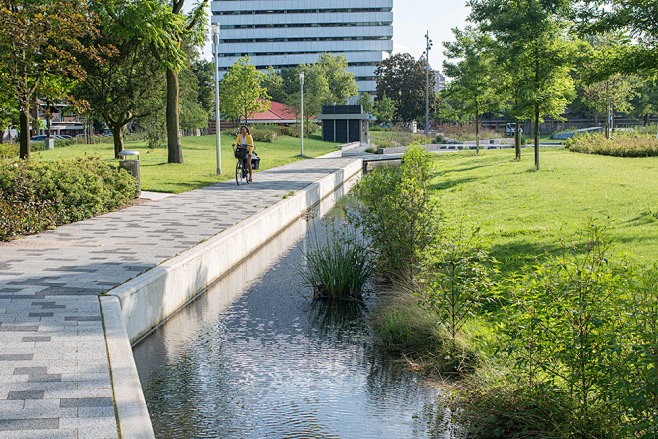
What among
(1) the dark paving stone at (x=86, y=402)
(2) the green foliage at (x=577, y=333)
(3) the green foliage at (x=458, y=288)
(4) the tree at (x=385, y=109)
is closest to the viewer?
(2) the green foliage at (x=577, y=333)

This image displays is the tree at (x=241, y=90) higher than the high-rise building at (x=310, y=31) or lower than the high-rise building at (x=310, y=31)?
lower

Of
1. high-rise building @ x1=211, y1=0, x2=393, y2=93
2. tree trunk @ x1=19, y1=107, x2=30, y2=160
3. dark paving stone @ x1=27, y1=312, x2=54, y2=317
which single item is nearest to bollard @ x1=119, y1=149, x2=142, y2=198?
tree trunk @ x1=19, y1=107, x2=30, y2=160

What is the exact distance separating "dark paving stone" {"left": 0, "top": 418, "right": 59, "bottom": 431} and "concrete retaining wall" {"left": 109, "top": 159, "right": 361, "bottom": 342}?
2836 millimetres

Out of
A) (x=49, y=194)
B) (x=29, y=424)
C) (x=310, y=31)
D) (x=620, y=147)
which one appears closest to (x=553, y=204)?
(x=49, y=194)

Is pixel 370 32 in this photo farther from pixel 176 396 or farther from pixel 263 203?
pixel 176 396

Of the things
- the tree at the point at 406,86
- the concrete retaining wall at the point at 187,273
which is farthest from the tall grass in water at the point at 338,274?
the tree at the point at 406,86

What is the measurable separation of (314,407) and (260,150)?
131 ft

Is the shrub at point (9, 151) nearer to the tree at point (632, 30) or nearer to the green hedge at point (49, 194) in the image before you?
the green hedge at point (49, 194)

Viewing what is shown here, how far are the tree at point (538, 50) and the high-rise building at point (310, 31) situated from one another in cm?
10342

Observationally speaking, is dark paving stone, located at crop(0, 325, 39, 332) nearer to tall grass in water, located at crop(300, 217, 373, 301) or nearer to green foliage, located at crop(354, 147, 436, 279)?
tall grass in water, located at crop(300, 217, 373, 301)

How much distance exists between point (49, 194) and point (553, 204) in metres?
10.1

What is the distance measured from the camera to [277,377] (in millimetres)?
6867

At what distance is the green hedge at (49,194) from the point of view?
1173cm

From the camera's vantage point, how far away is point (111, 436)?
4.21 metres
